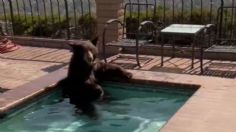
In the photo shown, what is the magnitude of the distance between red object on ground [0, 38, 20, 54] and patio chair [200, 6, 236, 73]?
14.6 ft

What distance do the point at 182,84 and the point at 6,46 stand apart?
473cm

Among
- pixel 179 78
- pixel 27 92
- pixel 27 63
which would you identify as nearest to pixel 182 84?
pixel 179 78

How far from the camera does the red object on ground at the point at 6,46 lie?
1052cm

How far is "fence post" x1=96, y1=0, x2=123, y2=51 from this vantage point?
9906 mm

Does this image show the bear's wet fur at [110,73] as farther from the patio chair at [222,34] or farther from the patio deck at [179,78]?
the patio chair at [222,34]

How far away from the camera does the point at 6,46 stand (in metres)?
10.6

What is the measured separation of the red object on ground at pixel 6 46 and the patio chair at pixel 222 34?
4.45 meters

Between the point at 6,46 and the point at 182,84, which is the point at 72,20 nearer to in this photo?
the point at 6,46

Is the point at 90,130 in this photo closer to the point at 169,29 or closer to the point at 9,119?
the point at 9,119

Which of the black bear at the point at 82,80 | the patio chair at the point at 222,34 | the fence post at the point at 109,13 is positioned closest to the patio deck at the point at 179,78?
the patio chair at the point at 222,34

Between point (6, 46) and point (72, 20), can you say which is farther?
point (72, 20)

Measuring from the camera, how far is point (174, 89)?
25.4 feet

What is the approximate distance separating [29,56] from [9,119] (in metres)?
3.70

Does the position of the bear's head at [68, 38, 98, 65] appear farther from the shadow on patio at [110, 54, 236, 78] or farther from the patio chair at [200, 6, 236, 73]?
the patio chair at [200, 6, 236, 73]
